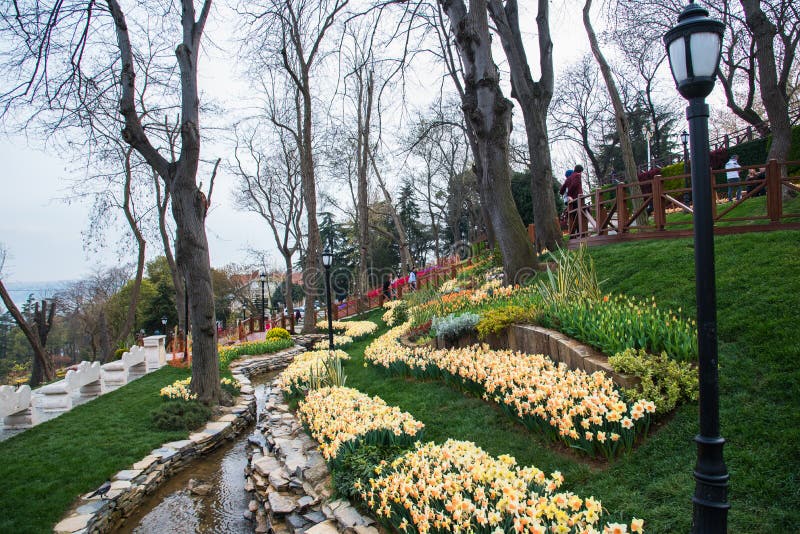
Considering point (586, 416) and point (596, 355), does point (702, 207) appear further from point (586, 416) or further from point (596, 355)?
point (596, 355)

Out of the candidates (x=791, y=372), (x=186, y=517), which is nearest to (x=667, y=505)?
(x=791, y=372)

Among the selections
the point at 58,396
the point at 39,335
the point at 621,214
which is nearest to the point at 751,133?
the point at 621,214

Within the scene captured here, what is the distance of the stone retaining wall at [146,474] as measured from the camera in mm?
4496

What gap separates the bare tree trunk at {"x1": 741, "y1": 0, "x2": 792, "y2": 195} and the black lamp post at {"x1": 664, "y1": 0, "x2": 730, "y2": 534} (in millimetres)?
11534

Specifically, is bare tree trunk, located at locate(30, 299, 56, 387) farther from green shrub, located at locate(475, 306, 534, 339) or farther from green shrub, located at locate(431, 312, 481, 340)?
green shrub, located at locate(475, 306, 534, 339)

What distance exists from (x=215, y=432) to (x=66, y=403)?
3.33m

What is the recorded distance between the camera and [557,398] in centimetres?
373

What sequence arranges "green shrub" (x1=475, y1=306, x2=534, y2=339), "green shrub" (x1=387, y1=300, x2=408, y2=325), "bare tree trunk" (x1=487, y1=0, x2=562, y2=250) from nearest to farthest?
"green shrub" (x1=475, y1=306, x2=534, y2=339)
"bare tree trunk" (x1=487, y1=0, x2=562, y2=250)
"green shrub" (x1=387, y1=300, x2=408, y2=325)

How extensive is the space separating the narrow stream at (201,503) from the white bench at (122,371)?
4959 mm

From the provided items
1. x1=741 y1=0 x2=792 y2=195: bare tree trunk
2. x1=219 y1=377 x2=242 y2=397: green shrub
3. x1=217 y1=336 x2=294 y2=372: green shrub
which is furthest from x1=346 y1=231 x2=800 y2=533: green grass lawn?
x1=217 y1=336 x2=294 y2=372: green shrub

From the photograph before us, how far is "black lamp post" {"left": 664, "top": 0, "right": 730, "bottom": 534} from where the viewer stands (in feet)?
7.27

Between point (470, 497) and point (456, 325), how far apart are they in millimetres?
3852

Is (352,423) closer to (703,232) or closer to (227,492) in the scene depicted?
(227,492)

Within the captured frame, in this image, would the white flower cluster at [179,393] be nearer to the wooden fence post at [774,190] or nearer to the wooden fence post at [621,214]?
the wooden fence post at [621,214]
